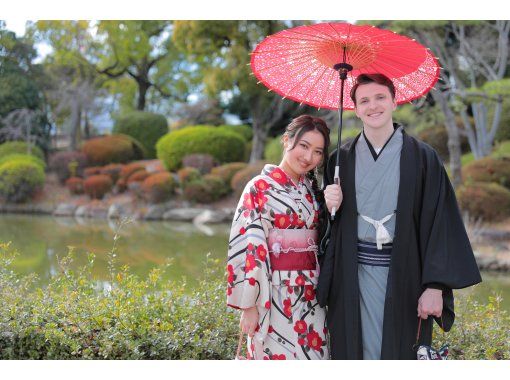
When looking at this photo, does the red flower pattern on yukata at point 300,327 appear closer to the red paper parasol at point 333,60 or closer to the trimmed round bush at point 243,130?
the red paper parasol at point 333,60

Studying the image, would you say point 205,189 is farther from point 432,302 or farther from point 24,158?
point 432,302

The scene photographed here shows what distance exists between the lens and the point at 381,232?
2.32 metres

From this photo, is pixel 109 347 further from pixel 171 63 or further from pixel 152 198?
pixel 171 63

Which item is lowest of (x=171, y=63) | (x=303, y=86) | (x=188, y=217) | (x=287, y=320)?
(x=188, y=217)

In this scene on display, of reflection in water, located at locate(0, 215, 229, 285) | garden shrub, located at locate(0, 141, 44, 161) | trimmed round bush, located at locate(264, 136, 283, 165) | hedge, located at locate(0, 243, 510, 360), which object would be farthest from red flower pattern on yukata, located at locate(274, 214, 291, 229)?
garden shrub, located at locate(0, 141, 44, 161)

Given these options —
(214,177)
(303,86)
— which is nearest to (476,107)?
(214,177)

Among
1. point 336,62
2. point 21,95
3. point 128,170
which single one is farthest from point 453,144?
point 21,95

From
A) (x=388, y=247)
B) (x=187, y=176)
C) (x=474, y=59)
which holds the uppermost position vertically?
(x=474, y=59)

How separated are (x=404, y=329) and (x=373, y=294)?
18 centimetres

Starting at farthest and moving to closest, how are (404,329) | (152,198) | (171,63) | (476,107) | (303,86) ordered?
(171,63) < (152,198) < (476,107) < (303,86) < (404,329)

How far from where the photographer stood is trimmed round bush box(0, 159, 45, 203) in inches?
555

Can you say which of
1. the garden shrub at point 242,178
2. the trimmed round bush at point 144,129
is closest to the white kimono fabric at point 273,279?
the garden shrub at point 242,178

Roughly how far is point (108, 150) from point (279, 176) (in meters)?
14.7

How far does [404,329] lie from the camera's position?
2.35 meters
